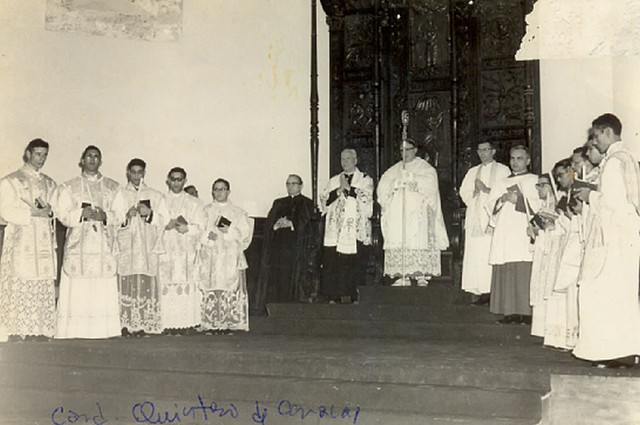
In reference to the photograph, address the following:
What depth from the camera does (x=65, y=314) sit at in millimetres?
8219

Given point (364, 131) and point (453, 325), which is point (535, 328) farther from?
point (364, 131)

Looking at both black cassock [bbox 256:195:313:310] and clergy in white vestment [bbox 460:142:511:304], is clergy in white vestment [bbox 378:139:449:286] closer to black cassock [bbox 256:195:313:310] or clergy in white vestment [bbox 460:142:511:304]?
clergy in white vestment [bbox 460:142:511:304]

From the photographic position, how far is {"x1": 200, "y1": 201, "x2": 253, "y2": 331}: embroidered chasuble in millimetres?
8938

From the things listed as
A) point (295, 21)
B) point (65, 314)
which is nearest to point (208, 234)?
point (65, 314)

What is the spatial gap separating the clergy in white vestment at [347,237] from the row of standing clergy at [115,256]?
966 mm

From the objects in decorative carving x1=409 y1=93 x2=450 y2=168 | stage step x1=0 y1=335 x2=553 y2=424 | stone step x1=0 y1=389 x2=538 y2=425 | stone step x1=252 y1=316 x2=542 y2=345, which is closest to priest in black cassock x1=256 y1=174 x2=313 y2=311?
stone step x1=252 y1=316 x2=542 y2=345

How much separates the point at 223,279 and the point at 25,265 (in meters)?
2.07

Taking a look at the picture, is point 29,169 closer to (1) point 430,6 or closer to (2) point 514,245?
(2) point 514,245

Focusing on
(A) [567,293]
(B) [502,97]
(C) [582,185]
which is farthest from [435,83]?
(C) [582,185]

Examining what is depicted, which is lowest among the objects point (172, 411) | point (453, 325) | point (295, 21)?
point (172, 411)

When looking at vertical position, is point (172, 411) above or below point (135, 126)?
below

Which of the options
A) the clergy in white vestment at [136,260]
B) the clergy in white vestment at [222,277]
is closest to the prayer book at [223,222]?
the clergy in white vestment at [222,277]

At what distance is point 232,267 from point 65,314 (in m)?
1.83

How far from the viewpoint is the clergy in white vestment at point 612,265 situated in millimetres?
5762
